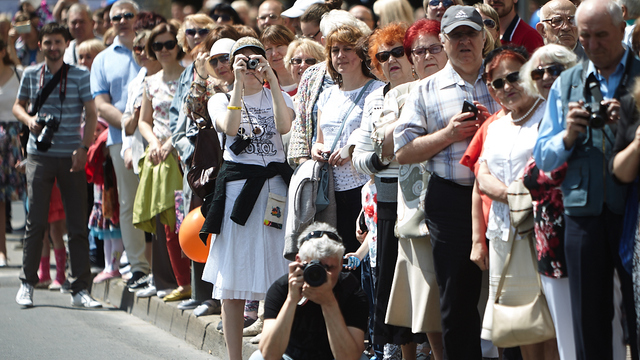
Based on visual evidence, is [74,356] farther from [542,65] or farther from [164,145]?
[542,65]

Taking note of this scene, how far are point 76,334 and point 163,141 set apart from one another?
1.83 meters

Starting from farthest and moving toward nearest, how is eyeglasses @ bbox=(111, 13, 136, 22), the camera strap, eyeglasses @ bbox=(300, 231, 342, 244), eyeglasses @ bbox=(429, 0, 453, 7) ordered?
eyeglasses @ bbox=(111, 13, 136, 22) → the camera strap → eyeglasses @ bbox=(429, 0, 453, 7) → eyeglasses @ bbox=(300, 231, 342, 244)

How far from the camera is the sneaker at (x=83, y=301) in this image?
8039 millimetres

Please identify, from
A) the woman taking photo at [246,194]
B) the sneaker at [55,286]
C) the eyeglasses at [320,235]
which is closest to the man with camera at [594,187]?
the eyeglasses at [320,235]

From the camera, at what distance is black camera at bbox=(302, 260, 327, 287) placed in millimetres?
3977

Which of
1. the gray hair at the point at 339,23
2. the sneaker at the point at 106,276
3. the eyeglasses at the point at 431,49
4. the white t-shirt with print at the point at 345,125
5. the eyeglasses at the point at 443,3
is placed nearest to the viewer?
the eyeglasses at the point at 431,49

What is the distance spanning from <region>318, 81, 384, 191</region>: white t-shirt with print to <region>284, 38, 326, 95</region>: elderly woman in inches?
34.9

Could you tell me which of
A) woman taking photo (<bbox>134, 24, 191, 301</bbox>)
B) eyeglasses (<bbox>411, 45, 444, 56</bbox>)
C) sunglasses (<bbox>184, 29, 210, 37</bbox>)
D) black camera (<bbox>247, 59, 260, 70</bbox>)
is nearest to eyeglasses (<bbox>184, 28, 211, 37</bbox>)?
sunglasses (<bbox>184, 29, 210, 37</bbox>)

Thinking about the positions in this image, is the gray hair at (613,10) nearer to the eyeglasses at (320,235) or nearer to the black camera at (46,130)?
the eyeglasses at (320,235)

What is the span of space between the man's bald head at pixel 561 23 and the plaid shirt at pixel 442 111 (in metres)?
1.19

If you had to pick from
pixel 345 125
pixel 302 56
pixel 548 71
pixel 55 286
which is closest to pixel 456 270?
pixel 548 71

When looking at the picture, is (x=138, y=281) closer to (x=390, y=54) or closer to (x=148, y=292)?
(x=148, y=292)

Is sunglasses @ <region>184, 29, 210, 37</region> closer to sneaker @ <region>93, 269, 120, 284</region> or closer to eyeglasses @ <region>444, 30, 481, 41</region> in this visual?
sneaker @ <region>93, 269, 120, 284</region>

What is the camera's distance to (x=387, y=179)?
484cm
